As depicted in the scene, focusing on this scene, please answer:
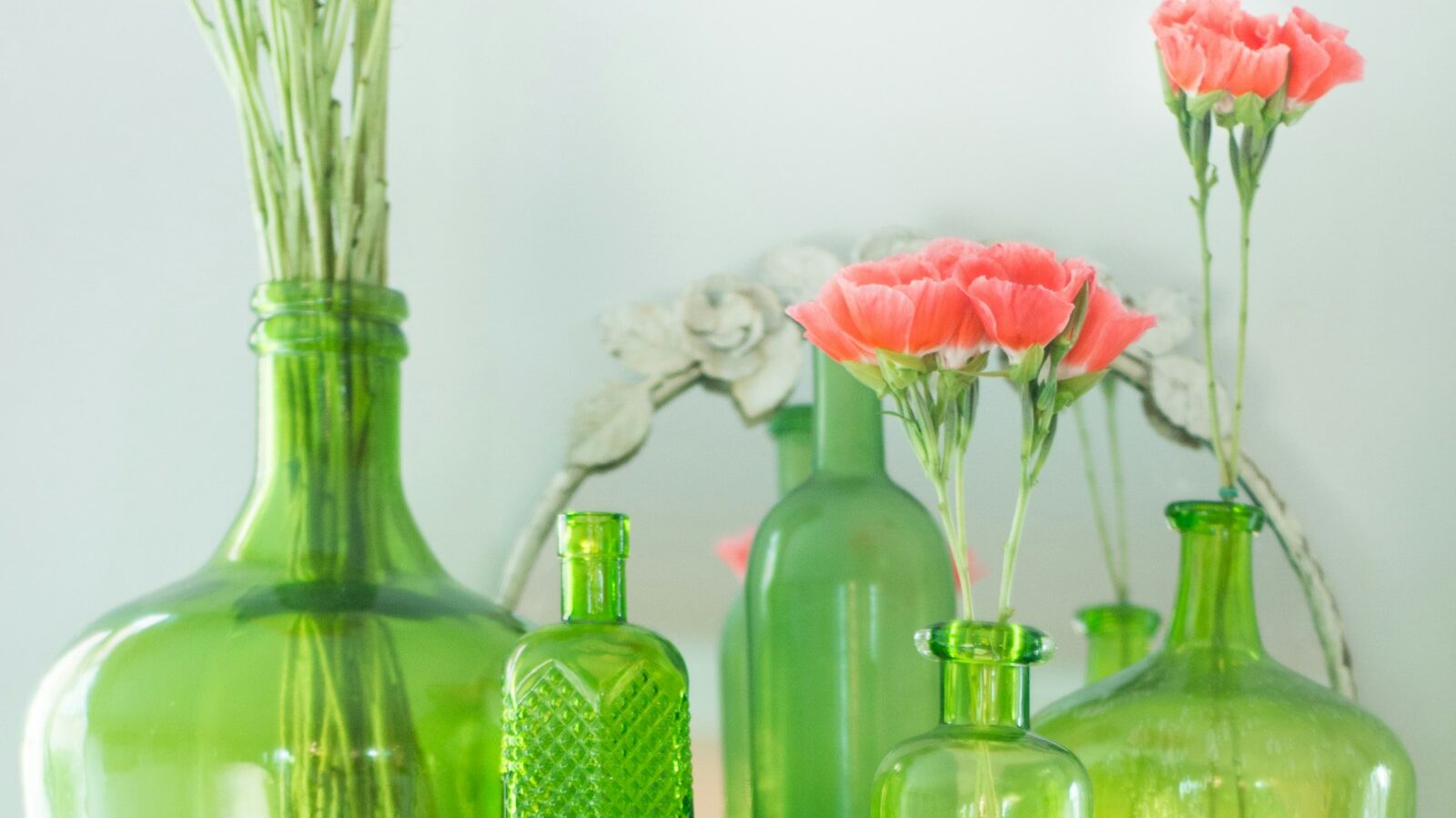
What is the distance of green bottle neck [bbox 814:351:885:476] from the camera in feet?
2.38

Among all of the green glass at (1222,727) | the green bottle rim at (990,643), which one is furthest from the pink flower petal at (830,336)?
the green glass at (1222,727)

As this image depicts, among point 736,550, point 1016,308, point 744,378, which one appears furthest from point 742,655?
point 1016,308

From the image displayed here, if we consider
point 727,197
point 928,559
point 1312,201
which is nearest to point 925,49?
point 727,197

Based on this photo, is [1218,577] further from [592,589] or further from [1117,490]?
[592,589]

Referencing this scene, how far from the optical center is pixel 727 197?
3.01ft

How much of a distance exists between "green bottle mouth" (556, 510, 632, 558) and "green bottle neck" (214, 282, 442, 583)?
0.38 feet

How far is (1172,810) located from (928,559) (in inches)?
6.5

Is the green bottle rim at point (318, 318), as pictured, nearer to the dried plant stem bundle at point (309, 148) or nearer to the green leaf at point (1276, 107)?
the dried plant stem bundle at point (309, 148)

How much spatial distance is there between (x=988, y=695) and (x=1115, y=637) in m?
0.32

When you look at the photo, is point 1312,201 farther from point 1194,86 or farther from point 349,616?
point 349,616

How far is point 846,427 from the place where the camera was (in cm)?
73

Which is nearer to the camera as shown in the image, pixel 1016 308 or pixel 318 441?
pixel 1016 308

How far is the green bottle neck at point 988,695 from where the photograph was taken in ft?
1.86

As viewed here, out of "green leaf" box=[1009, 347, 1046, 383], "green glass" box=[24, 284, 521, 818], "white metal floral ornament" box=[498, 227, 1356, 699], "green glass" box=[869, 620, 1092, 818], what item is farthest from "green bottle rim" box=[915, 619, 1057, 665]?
"white metal floral ornament" box=[498, 227, 1356, 699]
